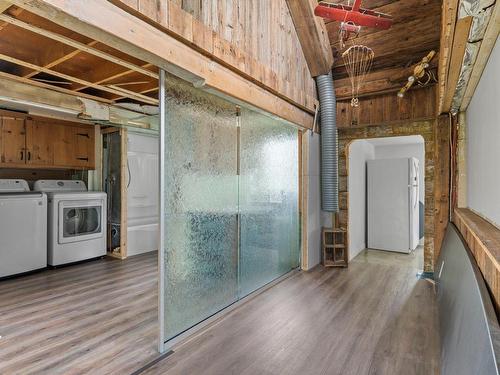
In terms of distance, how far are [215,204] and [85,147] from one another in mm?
3402

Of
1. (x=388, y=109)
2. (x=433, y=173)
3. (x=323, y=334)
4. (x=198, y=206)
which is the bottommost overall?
(x=323, y=334)

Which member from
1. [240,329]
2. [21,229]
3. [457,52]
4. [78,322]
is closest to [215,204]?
[240,329]

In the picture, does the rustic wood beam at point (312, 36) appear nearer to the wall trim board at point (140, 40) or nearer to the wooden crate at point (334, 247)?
the wall trim board at point (140, 40)

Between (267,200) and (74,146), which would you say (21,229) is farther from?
(267,200)

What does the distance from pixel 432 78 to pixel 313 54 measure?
1558mm

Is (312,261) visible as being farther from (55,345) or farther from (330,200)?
(55,345)

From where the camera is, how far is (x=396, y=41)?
147 inches

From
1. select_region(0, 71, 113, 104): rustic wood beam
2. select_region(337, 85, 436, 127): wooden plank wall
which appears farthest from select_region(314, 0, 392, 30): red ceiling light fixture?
select_region(0, 71, 113, 104): rustic wood beam

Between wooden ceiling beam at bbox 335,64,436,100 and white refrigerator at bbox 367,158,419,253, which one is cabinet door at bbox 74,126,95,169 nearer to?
wooden ceiling beam at bbox 335,64,436,100

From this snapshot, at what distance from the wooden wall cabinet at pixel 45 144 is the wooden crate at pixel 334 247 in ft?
13.4

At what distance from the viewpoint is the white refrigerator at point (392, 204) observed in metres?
5.16

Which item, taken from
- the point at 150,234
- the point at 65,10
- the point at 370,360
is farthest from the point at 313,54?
the point at 150,234

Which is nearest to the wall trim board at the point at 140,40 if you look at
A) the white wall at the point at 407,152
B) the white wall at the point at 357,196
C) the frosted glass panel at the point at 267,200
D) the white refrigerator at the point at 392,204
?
the frosted glass panel at the point at 267,200

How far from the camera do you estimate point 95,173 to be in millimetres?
4996
